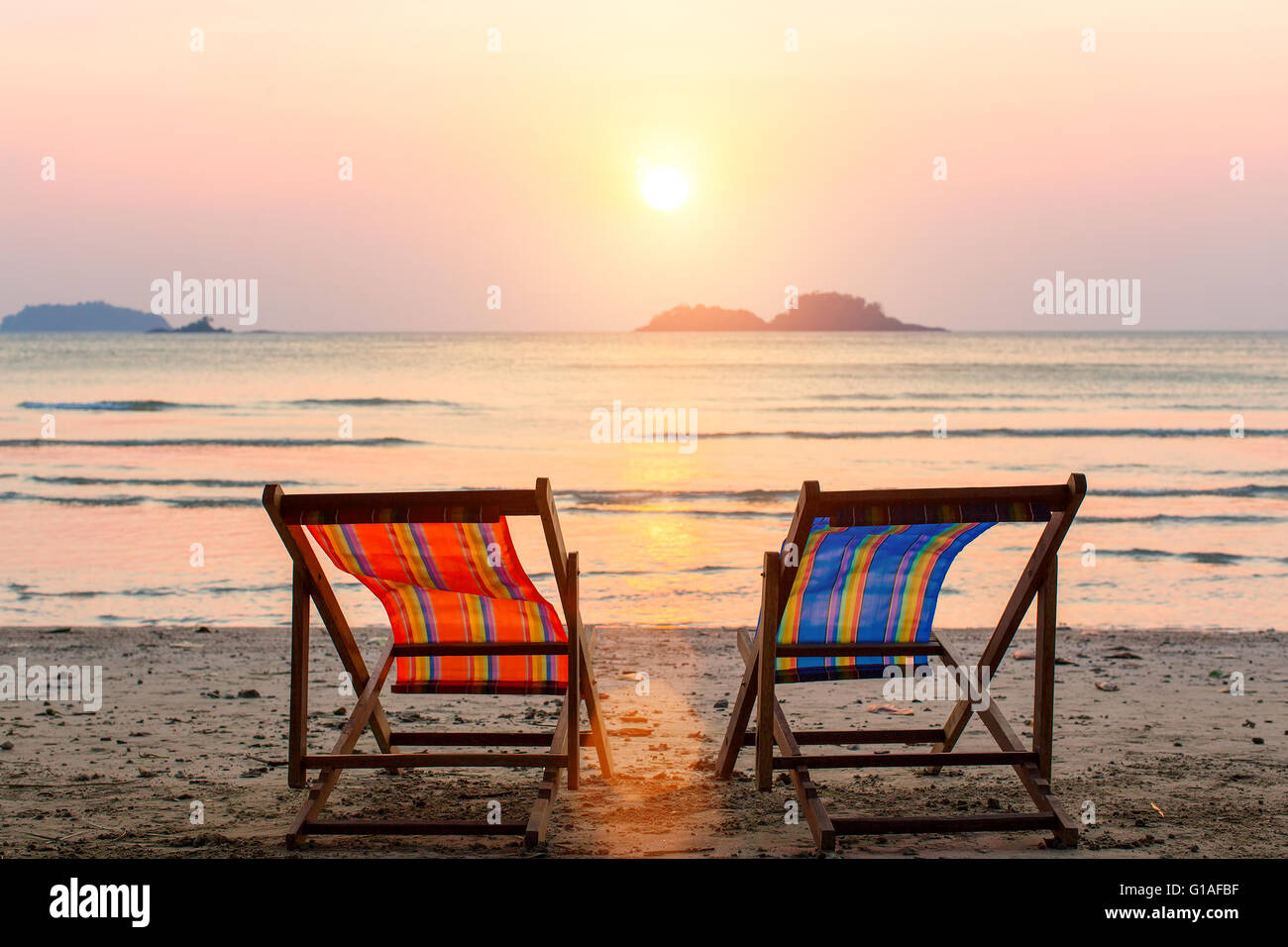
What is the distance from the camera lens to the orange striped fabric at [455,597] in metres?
3.73

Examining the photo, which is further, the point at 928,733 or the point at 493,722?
the point at 493,722

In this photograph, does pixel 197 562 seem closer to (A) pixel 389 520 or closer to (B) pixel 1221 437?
(A) pixel 389 520

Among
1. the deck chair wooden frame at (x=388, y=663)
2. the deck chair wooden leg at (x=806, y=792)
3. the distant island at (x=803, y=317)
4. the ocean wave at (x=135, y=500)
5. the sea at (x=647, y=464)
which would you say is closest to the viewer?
the deck chair wooden leg at (x=806, y=792)

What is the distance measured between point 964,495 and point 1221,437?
21384 millimetres

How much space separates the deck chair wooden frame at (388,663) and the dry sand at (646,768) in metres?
0.09

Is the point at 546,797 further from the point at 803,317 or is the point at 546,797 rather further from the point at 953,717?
the point at 803,317

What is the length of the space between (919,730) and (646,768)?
984 millimetres

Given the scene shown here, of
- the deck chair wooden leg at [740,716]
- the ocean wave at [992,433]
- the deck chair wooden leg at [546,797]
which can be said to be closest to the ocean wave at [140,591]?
the deck chair wooden leg at [546,797]

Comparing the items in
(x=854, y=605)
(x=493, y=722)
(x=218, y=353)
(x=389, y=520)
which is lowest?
(x=493, y=722)

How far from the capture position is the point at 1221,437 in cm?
2231

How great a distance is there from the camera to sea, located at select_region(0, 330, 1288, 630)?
891 cm

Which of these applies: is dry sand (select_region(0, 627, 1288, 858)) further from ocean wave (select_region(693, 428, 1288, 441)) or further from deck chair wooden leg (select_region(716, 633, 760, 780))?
ocean wave (select_region(693, 428, 1288, 441))

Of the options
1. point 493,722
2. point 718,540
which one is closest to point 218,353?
point 718,540

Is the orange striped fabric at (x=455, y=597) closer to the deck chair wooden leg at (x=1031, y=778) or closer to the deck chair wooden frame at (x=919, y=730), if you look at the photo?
the deck chair wooden frame at (x=919, y=730)
